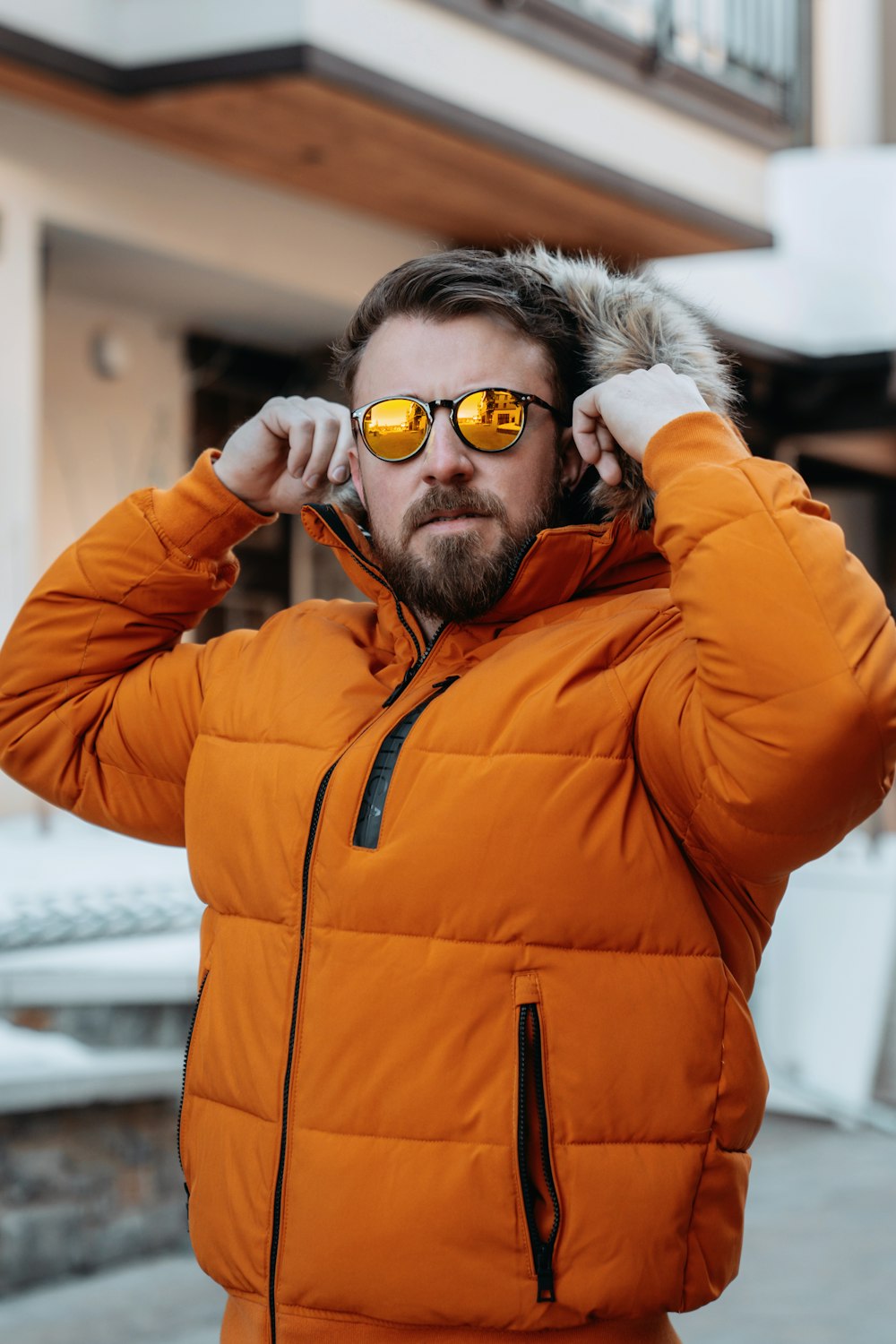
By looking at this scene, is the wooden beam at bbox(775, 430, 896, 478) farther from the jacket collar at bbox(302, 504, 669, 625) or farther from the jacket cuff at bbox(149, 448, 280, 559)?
the jacket collar at bbox(302, 504, 669, 625)

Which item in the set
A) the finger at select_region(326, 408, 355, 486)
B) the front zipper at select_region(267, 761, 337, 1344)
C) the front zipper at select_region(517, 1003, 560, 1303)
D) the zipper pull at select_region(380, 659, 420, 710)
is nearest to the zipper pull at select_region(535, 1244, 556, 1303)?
the front zipper at select_region(517, 1003, 560, 1303)

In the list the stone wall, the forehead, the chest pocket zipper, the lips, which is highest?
the forehead

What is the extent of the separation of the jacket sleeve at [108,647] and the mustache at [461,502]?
436mm

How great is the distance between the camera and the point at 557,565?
6.10 feet

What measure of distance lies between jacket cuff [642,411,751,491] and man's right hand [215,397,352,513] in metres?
0.54

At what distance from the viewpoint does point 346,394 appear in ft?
7.18

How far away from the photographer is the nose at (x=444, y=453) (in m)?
1.88

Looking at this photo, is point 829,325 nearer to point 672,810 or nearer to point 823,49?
point 823,49

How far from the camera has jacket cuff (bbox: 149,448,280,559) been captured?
225cm

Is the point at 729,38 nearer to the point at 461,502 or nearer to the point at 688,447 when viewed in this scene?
the point at 461,502

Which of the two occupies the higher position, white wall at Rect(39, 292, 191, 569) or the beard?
white wall at Rect(39, 292, 191, 569)

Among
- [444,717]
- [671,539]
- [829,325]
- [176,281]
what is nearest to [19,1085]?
[444,717]

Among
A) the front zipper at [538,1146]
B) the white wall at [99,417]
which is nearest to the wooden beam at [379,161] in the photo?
the white wall at [99,417]

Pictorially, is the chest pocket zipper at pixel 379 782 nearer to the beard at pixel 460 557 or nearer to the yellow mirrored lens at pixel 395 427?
the beard at pixel 460 557
